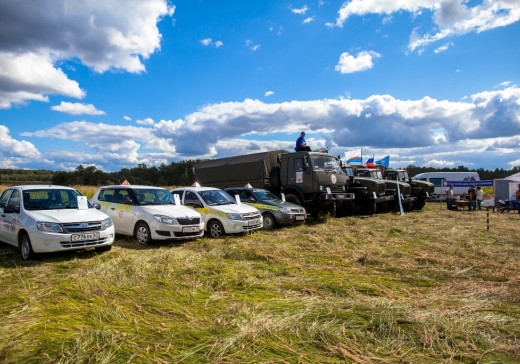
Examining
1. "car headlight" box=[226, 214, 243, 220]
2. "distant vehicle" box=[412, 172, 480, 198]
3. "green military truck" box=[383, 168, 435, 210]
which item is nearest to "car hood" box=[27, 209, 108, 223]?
"car headlight" box=[226, 214, 243, 220]

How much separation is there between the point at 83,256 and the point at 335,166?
31.0 ft

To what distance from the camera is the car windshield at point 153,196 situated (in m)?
9.29

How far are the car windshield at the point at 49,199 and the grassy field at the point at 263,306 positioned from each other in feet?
3.43

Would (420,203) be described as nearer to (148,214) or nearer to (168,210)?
(168,210)

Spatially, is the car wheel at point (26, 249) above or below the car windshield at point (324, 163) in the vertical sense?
below

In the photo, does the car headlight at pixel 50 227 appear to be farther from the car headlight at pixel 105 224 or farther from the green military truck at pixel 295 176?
the green military truck at pixel 295 176

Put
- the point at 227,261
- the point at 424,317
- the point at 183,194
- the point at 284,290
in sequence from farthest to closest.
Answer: the point at 183,194
the point at 227,261
the point at 284,290
the point at 424,317

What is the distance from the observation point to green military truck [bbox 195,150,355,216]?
12.8 metres

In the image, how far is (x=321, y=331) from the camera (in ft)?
11.2

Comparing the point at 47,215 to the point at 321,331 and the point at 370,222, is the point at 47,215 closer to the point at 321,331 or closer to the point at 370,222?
the point at 321,331

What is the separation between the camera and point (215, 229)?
33.0ft

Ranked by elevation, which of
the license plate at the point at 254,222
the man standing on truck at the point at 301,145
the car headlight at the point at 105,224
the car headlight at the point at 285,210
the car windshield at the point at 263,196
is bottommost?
the license plate at the point at 254,222

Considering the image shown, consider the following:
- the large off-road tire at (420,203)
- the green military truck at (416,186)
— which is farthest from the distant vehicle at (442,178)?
the large off-road tire at (420,203)

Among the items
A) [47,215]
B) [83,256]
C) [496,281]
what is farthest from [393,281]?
[47,215]
